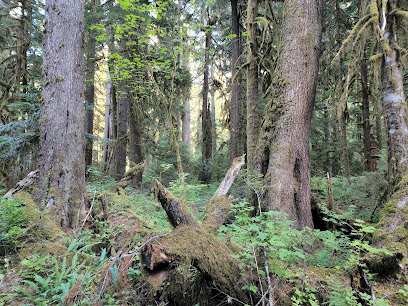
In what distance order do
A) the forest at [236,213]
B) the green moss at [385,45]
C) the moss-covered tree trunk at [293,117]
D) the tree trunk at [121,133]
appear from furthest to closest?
the tree trunk at [121,133] < the green moss at [385,45] < the moss-covered tree trunk at [293,117] < the forest at [236,213]

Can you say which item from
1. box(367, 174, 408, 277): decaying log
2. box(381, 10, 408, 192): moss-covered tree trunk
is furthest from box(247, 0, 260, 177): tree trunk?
box(367, 174, 408, 277): decaying log

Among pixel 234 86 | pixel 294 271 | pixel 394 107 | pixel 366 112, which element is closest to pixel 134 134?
pixel 234 86

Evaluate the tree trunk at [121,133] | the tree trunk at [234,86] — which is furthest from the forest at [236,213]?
the tree trunk at [121,133]

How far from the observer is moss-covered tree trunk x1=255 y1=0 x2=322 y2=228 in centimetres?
405

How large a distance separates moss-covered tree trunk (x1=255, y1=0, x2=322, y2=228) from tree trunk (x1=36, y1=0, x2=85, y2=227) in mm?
3468

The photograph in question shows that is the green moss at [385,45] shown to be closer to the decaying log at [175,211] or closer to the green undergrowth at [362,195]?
the green undergrowth at [362,195]

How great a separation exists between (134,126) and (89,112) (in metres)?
3.81

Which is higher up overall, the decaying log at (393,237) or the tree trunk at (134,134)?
the tree trunk at (134,134)

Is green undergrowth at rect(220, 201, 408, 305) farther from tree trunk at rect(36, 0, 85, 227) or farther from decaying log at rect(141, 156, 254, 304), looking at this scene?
tree trunk at rect(36, 0, 85, 227)

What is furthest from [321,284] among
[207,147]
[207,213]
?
[207,147]

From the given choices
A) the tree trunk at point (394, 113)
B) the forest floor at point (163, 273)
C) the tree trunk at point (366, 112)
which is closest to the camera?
the forest floor at point (163, 273)

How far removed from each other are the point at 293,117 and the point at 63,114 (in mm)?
4252

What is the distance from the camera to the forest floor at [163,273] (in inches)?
82.4

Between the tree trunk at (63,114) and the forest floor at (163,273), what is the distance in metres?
0.46
